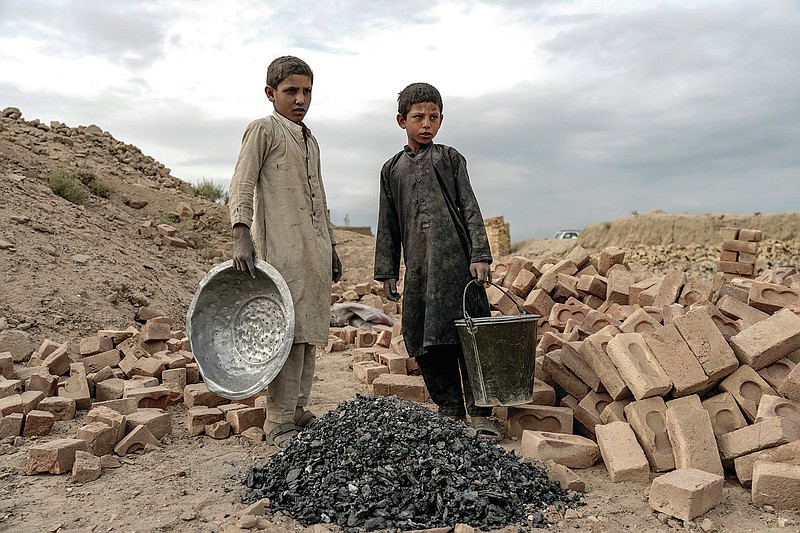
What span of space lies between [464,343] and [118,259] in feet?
22.5

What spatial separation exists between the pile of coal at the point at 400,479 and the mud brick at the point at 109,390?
2.19 m

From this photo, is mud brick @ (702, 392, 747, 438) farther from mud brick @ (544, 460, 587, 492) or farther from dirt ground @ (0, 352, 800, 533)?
mud brick @ (544, 460, 587, 492)

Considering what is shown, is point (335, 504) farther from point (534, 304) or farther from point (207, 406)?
point (534, 304)

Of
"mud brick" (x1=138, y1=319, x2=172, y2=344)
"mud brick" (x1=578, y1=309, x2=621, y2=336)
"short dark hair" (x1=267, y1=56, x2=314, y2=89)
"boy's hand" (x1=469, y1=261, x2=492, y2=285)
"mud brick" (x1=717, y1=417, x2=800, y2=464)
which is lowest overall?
"mud brick" (x1=717, y1=417, x2=800, y2=464)

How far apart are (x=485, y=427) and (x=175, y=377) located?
2784mm

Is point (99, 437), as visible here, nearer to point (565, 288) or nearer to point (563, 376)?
point (563, 376)

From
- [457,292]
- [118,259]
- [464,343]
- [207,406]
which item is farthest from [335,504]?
[118,259]

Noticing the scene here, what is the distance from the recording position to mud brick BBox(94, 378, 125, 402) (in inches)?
203

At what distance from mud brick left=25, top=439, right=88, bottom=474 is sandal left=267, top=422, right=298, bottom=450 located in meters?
1.13

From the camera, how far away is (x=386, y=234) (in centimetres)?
459

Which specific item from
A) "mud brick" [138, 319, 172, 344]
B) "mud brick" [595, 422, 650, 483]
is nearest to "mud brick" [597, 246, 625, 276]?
"mud brick" [595, 422, 650, 483]

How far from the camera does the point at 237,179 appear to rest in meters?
3.94

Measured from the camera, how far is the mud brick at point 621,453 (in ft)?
11.6

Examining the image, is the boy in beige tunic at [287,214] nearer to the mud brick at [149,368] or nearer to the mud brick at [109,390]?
the mud brick at [109,390]
